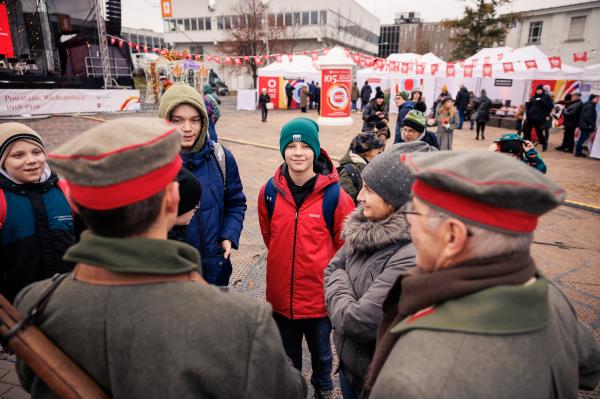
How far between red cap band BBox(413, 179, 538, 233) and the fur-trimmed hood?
2.66 feet

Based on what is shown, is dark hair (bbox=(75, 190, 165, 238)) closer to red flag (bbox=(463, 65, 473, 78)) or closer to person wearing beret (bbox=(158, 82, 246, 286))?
person wearing beret (bbox=(158, 82, 246, 286))

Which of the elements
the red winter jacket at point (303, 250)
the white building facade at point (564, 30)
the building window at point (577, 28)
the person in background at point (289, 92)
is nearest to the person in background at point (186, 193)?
the red winter jacket at point (303, 250)

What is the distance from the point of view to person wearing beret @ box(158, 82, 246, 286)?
2430 mm

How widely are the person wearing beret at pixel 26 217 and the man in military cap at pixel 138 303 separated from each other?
55.6 inches

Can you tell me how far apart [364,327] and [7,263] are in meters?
2.09

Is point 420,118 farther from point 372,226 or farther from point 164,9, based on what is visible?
point 164,9

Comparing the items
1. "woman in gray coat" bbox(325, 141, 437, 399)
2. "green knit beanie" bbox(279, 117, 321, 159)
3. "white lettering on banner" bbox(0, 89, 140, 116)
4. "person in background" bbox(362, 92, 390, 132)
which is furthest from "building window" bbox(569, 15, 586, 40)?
"woman in gray coat" bbox(325, 141, 437, 399)

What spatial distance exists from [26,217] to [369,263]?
6.61ft

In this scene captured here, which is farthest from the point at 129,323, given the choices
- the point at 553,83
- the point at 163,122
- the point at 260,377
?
the point at 553,83

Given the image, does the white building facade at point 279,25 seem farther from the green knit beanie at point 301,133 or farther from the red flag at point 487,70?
the green knit beanie at point 301,133

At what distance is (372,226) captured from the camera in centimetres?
188

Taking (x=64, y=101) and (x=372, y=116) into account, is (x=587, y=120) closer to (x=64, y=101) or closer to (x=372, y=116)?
(x=372, y=116)

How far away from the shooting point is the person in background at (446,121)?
9.00m

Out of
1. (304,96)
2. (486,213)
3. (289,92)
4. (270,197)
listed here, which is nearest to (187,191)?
(270,197)
